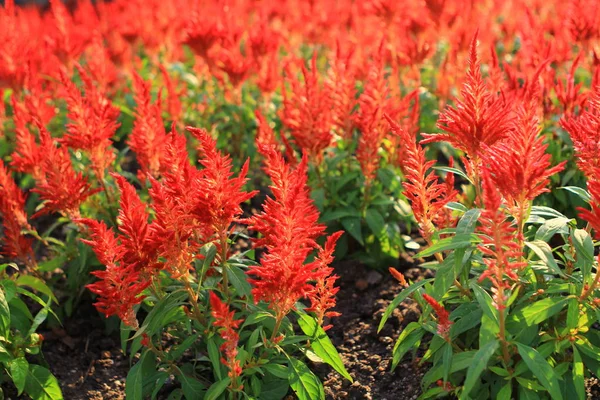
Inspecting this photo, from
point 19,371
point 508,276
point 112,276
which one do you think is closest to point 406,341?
point 508,276

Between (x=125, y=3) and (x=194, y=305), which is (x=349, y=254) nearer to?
(x=194, y=305)

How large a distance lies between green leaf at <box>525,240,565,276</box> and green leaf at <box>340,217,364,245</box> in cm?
160

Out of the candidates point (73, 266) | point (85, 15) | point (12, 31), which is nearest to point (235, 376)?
point (73, 266)

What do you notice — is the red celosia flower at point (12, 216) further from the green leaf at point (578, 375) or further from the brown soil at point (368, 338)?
the green leaf at point (578, 375)

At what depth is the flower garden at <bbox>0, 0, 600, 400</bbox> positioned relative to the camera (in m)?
3.26

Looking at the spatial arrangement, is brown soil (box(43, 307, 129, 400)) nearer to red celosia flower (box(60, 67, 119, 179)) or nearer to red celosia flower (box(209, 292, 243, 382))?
red celosia flower (box(60, 67, 119, 179))

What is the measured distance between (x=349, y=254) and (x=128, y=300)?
6.86 ft

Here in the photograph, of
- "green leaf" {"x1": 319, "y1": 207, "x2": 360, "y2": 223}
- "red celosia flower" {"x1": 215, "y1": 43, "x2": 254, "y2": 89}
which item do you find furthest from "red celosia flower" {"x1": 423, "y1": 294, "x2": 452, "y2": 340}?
"red celosia flower" {"x1": 215, "y1": 43, "x2": 254, "y2": 89}

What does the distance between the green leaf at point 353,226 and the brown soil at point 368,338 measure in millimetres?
320

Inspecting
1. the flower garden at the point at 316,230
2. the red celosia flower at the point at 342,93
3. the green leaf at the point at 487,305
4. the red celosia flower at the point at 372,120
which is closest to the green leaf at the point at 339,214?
the flower garden at the point at 316,230

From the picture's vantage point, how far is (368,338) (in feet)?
14.6

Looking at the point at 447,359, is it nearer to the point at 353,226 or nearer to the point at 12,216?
the point at 353,226

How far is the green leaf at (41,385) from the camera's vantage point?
3.91 m

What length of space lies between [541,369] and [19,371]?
2.44 meters
